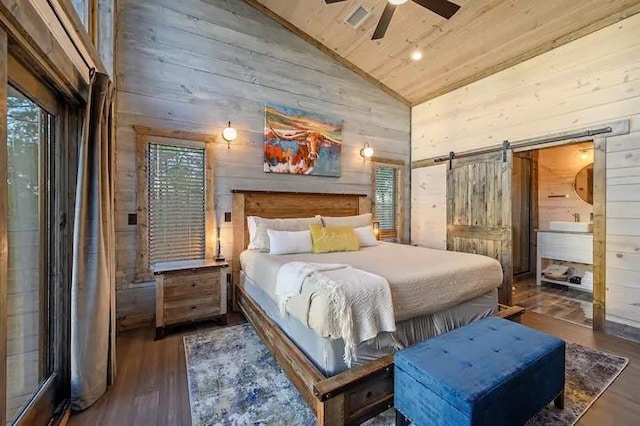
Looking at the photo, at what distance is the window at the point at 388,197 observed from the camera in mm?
5039

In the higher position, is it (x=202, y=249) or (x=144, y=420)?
(x=202, y=249)

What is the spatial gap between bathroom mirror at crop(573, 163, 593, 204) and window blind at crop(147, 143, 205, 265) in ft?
20.8

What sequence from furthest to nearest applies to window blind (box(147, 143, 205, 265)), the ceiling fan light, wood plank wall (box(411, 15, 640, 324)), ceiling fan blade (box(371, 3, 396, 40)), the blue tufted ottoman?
the ceiling fan light, window blind (box(147, 143, 205, 265)), wood plank wall (box(411, 15, 640, 324)), ceiling fan blade (box(371, 3, 396, 40)), the blue tufted ottoman

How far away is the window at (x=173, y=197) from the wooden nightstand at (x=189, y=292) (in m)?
0.31

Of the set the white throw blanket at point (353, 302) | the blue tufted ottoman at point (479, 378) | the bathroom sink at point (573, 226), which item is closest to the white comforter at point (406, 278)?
the white throw blanket at point (353, 302)

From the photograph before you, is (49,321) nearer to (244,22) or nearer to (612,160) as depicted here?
(244,22)

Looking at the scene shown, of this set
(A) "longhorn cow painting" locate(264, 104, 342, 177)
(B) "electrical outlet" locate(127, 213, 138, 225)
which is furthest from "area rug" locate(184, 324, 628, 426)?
(A) "longhorn cow painting" locate(264, 104, 342, 177)

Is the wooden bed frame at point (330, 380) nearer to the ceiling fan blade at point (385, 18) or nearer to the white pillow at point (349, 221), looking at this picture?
the white pillow at point (349, 221)

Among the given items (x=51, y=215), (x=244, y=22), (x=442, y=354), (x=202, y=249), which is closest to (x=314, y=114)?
(x=244, y=22)

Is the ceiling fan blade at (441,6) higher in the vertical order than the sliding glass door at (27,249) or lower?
higher

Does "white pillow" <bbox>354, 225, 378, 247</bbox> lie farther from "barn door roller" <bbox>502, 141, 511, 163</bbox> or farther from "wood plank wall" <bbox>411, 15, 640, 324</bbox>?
"barn door roller" <bbox>502, 141, 511, 163</bbox>

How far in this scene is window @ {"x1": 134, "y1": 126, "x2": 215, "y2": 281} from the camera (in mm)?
3215

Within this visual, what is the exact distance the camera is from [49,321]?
181cm

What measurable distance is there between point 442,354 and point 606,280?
2817mm
